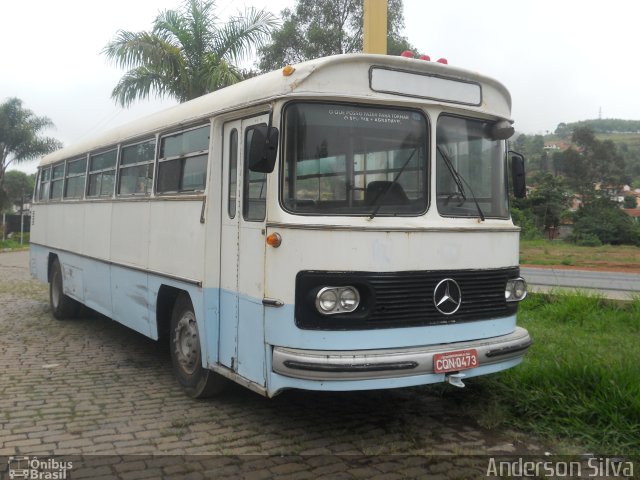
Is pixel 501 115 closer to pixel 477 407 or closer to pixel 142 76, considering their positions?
pixel 477 407

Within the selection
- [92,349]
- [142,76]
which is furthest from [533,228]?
[92,349]

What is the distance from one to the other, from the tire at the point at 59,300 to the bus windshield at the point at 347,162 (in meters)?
6.81

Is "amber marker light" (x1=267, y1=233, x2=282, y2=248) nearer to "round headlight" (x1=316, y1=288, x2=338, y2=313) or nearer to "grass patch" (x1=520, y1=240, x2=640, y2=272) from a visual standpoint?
"round headlight" (x1=316, y1=288, x2=338, y2=313)

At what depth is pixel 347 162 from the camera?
486 cm

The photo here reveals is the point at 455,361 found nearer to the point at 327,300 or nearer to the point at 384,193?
the point at 327,300

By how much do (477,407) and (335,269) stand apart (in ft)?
6.71

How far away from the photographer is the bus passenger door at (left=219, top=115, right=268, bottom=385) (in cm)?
497

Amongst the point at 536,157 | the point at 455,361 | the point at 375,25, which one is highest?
the point at 536,157

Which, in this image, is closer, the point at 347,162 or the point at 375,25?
the point at 347,162

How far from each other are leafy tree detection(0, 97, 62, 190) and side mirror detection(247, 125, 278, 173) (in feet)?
117

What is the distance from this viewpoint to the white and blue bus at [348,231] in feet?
15.4

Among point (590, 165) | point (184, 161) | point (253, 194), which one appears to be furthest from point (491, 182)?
point (590, 165)

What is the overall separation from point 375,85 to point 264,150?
1.02 meters

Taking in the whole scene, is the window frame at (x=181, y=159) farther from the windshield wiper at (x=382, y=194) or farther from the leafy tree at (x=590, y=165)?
the leafy tree at (x=590, y=165)
